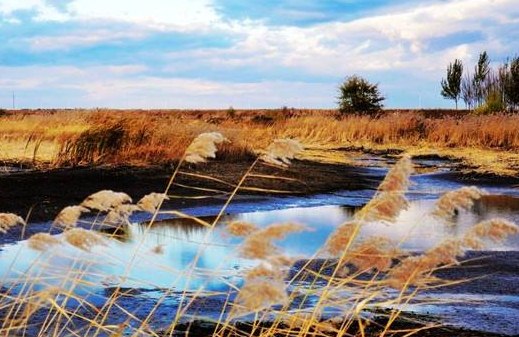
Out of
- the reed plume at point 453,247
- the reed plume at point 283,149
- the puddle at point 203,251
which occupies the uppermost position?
the reed plume at point 283,149

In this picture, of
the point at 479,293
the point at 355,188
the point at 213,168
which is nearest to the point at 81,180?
the point at 213,168

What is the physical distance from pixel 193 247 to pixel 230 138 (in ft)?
44.0

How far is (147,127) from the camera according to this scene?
20.0 m

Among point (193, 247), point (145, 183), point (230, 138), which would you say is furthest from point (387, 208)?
point (230, 138)

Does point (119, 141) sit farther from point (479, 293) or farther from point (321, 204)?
point (479, 293)

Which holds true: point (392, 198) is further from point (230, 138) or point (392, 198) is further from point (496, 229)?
point (230, 138)

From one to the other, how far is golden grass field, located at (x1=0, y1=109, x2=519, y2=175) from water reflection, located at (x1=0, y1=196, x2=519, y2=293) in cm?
712

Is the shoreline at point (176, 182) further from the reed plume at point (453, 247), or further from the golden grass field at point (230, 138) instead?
the reed plume at point (453, 247)

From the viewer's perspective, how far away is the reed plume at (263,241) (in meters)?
2.85

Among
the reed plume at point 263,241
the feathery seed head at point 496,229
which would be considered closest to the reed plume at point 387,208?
the feathery seed head at point 496,229

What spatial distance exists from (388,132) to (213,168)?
15583mm

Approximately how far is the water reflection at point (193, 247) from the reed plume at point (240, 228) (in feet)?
0.25

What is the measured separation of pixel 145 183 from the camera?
49.3ft

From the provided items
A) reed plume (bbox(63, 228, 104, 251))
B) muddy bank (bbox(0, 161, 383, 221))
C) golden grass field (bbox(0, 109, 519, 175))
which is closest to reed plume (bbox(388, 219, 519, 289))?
reed plume (bbox(63, 228, 104, 251))
